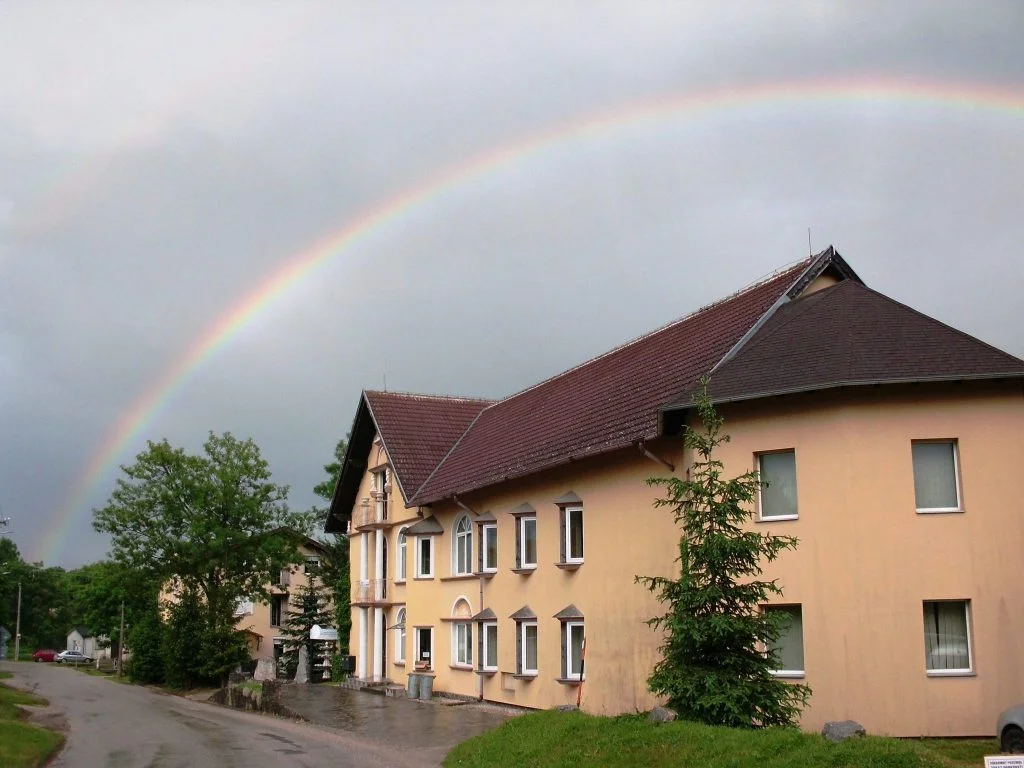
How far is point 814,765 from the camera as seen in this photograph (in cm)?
1179

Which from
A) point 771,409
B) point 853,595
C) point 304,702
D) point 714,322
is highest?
point 714,322

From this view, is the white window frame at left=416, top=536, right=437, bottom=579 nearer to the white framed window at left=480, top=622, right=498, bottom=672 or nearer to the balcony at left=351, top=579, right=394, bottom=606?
the balcony at left=351, top=579, right=394, bottom=606

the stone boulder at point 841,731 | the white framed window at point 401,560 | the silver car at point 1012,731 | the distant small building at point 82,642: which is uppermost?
the white framed window at point 401,560

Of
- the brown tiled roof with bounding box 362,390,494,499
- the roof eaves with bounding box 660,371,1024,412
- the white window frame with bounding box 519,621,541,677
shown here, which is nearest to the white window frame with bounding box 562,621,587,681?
the white window frame with bounding box 519,621,541,677

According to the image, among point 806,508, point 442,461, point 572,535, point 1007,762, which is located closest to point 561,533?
point 572,535

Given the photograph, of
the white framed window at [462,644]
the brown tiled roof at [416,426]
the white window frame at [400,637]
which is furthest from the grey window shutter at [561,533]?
the white window frame at [400,637]

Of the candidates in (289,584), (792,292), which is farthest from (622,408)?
(289,584)

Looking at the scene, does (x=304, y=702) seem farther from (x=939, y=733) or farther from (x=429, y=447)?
(x=939, y=733)

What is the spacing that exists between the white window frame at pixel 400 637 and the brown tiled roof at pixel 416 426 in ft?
16.3

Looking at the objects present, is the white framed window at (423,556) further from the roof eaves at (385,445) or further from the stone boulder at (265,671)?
the stone boulder at (265,671)

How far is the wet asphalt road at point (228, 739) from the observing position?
61.0ft

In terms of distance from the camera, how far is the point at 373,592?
3850 cm

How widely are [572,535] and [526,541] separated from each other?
2.59 metres

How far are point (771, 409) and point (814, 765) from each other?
8.57 m
